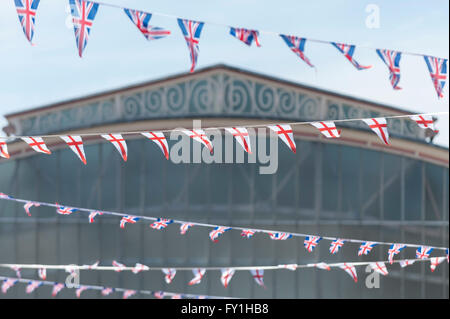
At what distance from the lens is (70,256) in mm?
14234

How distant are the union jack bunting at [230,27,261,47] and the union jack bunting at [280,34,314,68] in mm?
436

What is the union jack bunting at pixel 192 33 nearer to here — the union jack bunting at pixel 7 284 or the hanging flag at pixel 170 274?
the hanging flag at pixel 170 274

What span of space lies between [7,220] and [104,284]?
2990 mm

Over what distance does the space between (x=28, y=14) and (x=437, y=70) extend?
6.31m

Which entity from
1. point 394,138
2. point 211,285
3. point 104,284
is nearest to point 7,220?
point 104,284

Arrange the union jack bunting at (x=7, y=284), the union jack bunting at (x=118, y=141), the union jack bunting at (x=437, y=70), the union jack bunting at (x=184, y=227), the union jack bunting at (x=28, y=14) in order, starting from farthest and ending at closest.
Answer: the union jack bunting at (x=7, y=284) → the union jack bunting at (x=184, y=227) → the union jack bunting at (x=437, y=70) → the union jack bunting at (x=118, y=141) → the union jack bunting at (x=28, y=14)

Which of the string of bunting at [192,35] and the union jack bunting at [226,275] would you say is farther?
the union jack bunting at [226,275]

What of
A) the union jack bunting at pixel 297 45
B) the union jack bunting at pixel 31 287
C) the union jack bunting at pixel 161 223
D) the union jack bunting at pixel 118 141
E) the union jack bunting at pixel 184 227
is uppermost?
the union jack bunting at pixel 297 45

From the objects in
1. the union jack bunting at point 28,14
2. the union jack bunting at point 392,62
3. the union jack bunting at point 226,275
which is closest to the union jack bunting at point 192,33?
the union jack bunting at point 28,14

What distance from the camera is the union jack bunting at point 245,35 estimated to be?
8461mm

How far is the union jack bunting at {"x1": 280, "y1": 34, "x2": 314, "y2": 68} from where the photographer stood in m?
8.66

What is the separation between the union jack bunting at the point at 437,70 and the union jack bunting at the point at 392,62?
1.45 feet

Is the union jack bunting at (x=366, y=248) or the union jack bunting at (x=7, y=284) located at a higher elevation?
the union jack bunting at (x=366, y=248)

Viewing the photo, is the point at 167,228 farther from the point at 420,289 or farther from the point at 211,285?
the point at 420,289
